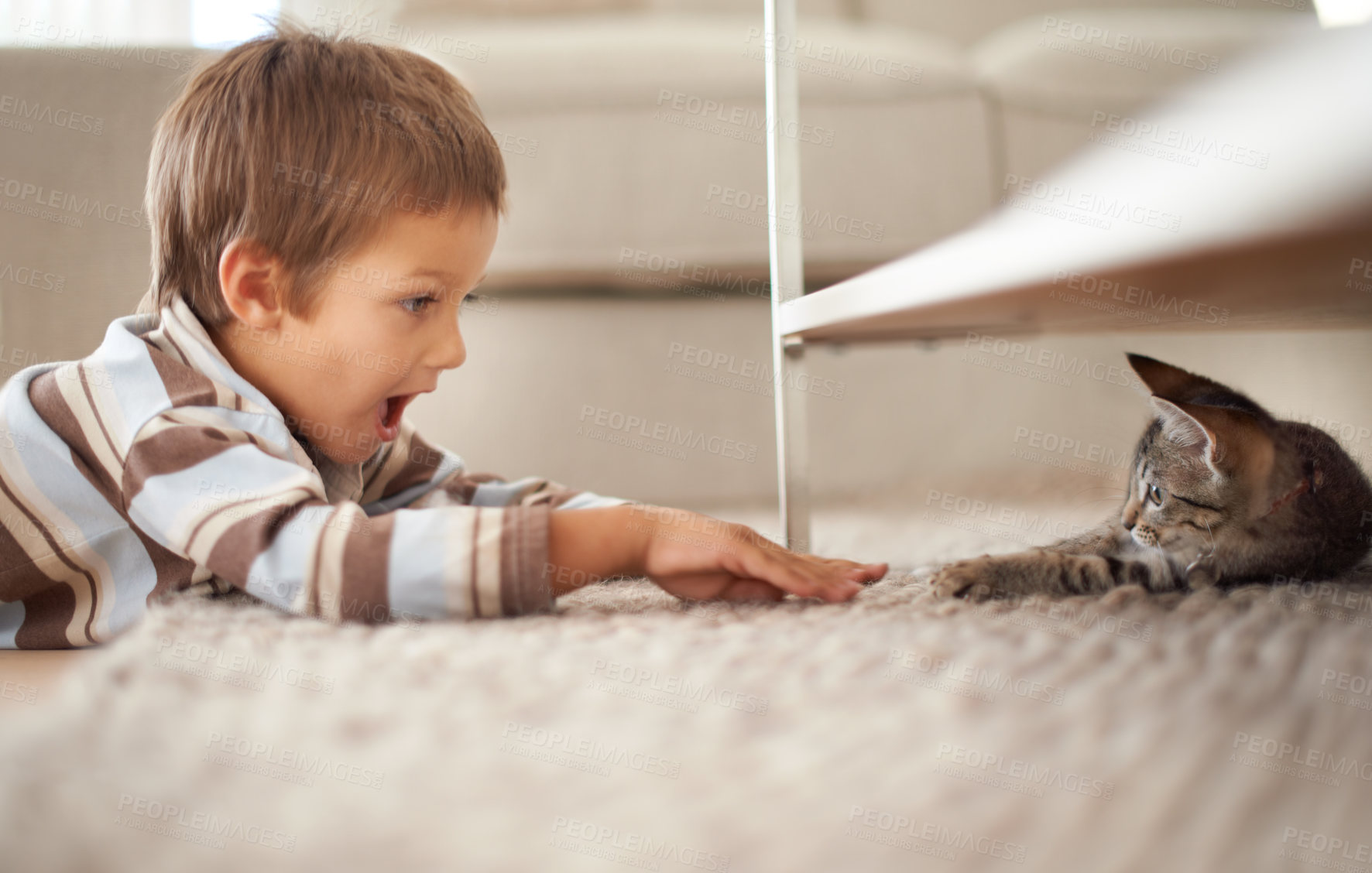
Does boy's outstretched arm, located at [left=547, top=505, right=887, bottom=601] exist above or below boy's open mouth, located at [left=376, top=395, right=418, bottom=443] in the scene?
below

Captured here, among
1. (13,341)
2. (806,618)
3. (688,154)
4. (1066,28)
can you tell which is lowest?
(806,618)

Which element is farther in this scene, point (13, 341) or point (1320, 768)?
point (13, 341)

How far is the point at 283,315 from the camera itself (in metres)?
A: 0.72

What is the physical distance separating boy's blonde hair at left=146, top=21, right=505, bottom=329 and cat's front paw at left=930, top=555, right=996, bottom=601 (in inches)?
18.4

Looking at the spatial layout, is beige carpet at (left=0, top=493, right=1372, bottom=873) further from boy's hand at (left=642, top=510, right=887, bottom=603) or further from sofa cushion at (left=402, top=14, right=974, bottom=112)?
sofa cushion at (left=402, top=14, right=974, bottom=112)

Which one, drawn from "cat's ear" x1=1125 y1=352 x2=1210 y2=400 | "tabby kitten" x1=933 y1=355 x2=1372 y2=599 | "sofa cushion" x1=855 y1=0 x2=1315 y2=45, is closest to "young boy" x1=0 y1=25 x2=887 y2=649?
"tabby kitten" x1=933 y1=355 x2=1372 y2=599

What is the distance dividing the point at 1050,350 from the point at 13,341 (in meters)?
1.86

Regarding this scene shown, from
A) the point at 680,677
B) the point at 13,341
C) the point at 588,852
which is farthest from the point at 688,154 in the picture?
the point at 588,852

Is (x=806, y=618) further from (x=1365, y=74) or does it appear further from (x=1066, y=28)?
(x=1066, y=28)

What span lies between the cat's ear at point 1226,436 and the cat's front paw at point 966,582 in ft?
0.53

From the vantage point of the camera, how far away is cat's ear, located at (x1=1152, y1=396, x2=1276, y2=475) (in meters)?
0.59

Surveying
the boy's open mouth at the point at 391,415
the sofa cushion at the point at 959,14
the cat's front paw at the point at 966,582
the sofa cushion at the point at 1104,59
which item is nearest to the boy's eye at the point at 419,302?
the boy's open mouth at the point at 391,415

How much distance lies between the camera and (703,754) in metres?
0.34

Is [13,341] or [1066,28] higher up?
[1066,28]
